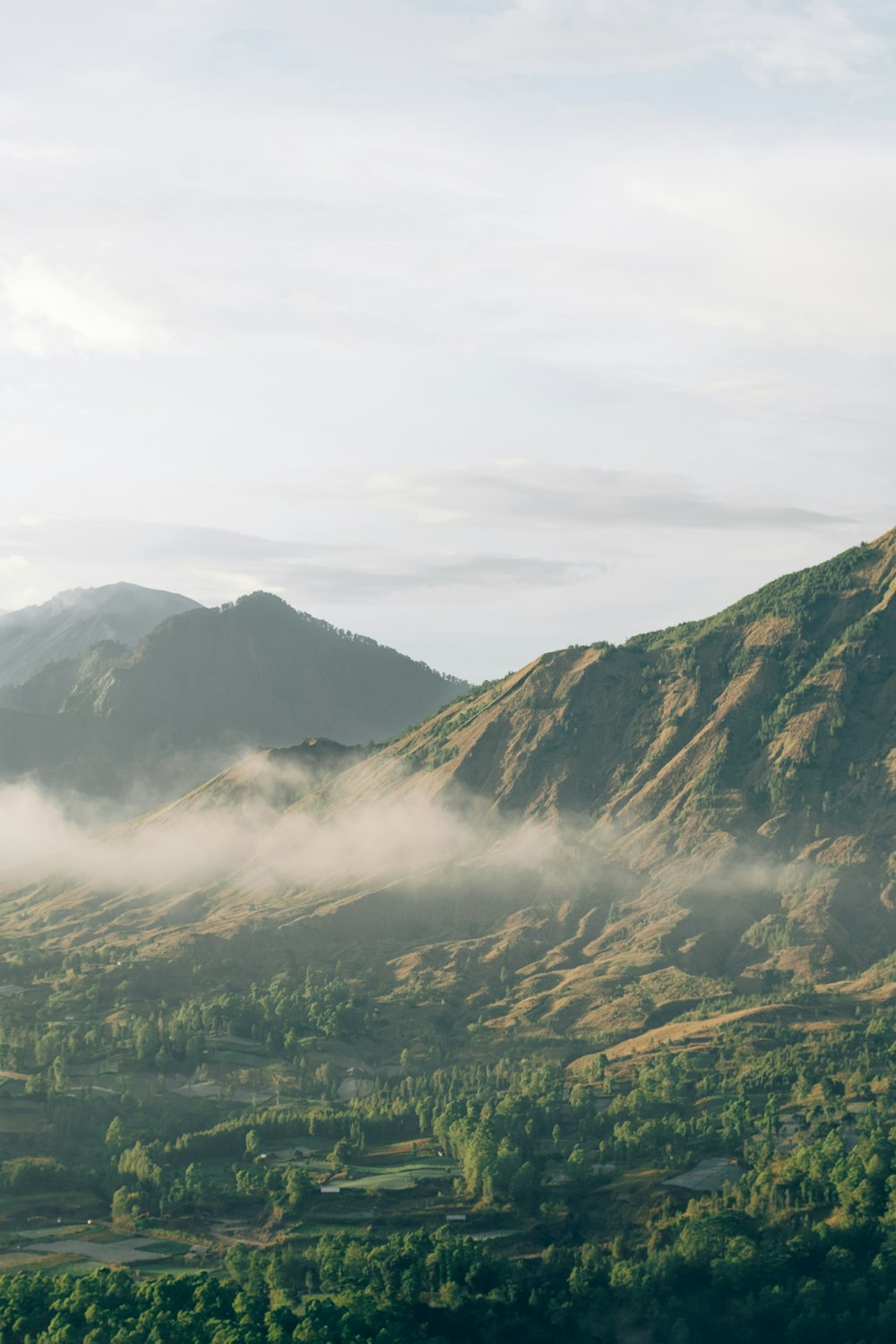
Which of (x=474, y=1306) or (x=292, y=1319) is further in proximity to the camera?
(x=474, y=1306)

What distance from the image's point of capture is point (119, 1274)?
195 meters

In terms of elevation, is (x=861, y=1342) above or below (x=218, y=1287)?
below

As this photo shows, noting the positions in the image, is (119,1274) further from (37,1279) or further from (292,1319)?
(292,1319)

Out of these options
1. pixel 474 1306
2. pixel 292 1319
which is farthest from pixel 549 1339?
pixel 292 1319

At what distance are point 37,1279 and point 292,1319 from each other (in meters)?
31.2

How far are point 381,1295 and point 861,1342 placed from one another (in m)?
54.4

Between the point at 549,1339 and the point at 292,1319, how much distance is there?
31.2m

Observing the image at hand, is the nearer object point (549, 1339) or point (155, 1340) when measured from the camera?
point (155, 1340)

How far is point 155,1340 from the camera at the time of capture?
175750mm

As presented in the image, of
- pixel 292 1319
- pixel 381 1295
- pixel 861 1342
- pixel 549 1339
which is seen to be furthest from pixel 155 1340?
pixel 861 1342

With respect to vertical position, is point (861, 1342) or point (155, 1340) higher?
point (155, 1340)

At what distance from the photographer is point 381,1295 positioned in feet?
650

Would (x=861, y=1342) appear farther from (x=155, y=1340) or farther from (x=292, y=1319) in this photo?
(x=155, y=1340)

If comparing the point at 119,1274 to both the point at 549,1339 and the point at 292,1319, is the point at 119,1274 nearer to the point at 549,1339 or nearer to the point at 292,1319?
the point at 292,1319
